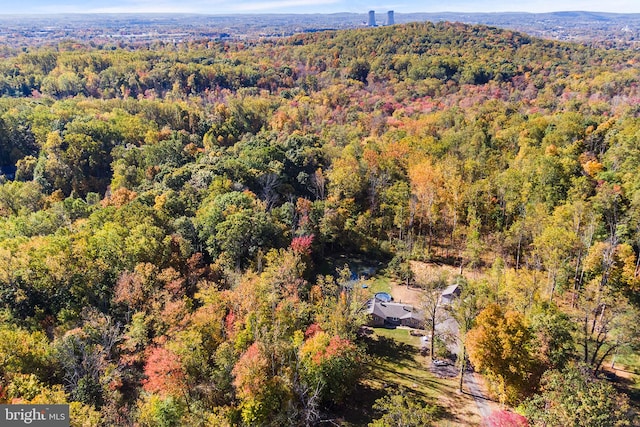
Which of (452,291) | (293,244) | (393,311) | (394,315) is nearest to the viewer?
(394,315)

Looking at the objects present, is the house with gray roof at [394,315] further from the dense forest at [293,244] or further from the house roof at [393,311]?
the dense forest at [293,244]

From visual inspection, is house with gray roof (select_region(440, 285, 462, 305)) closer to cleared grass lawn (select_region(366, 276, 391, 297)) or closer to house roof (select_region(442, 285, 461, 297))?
house roof (select_region(442, 285, 461, 297))

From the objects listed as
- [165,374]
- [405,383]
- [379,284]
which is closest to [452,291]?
[379,284]

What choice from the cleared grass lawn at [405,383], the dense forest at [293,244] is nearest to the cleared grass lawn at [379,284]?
the dense forest at [293,244]

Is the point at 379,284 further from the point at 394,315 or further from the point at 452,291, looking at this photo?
the point at 452,291

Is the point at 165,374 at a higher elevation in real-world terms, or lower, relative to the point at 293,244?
lower

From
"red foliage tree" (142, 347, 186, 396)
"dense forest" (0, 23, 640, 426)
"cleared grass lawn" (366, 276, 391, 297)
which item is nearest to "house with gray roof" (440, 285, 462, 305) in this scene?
"dense forest" (0, 23, 640, 426)

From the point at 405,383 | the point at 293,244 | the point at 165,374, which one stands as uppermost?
the point at 293,244
